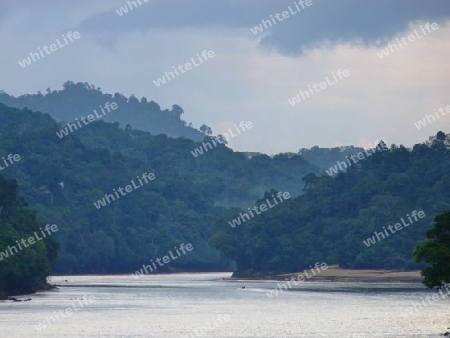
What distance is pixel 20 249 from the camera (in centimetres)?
9838

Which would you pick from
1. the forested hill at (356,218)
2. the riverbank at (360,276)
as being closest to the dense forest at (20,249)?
the riverbank at (360,276)

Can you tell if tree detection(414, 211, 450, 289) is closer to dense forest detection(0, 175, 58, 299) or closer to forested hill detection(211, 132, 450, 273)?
dense forest detection(0, 175, 58, 299)

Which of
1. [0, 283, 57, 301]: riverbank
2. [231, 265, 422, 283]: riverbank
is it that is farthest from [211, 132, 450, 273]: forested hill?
[0, 283, 57, 301]: riverbank

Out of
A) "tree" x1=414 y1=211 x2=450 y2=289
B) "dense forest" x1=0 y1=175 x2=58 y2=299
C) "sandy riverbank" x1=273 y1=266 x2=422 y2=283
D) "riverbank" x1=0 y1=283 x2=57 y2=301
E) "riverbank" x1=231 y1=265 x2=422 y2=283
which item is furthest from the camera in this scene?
"sandy riverbank" x1=273 y1=266 x2=422 y2=283

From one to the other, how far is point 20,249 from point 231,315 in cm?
2973

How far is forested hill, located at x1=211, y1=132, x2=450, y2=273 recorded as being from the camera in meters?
143

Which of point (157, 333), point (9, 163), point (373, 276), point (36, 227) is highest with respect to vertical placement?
point (9, 163)

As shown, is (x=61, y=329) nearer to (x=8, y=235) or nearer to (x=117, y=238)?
(x=8, y=235)

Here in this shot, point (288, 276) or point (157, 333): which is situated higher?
point (157, 333)

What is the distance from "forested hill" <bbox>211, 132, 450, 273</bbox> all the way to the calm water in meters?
35.8

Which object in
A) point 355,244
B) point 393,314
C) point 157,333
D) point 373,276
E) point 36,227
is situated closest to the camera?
point 157,333

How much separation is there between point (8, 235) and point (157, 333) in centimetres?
4210

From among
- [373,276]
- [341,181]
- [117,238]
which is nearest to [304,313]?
[373,276]

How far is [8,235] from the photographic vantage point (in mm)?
100125
